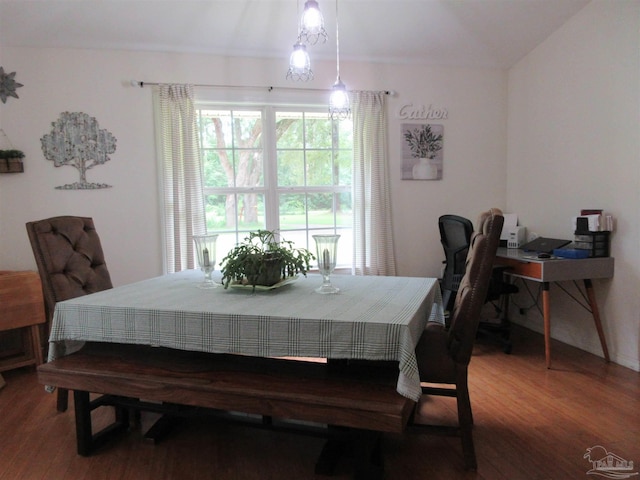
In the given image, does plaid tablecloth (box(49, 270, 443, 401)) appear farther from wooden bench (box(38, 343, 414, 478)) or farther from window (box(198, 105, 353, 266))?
window (box(198, 105, 353, 266))

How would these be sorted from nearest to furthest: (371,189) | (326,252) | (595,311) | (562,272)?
(326,252) < (562,272) < (595,311) < (371,189)

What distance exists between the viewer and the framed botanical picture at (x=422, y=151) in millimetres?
3846

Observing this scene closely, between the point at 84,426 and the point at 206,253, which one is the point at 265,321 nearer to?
the point at 206,253

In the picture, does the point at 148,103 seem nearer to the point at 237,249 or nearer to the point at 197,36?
the point at 197,36

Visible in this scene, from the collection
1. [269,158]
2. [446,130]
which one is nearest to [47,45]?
[269,158]

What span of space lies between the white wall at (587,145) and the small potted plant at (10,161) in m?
4.04

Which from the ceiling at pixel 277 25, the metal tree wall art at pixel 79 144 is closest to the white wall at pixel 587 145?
the ceiling at pixel 277 25

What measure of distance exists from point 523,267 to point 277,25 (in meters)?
2.54

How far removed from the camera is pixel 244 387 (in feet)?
5.28

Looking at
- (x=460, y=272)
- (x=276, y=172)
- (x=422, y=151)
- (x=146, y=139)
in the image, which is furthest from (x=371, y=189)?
(x=146, y=139)

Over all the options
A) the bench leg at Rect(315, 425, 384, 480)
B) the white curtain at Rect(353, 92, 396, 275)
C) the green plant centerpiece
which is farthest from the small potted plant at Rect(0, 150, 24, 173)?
the bench leg at Rect(315, 425, 384, 480)

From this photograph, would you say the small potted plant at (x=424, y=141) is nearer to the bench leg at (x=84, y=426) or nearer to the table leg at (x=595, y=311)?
the table leg at (x=595, y=311)

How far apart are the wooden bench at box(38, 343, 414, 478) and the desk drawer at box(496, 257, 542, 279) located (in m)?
1.63

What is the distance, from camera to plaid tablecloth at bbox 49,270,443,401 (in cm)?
147
